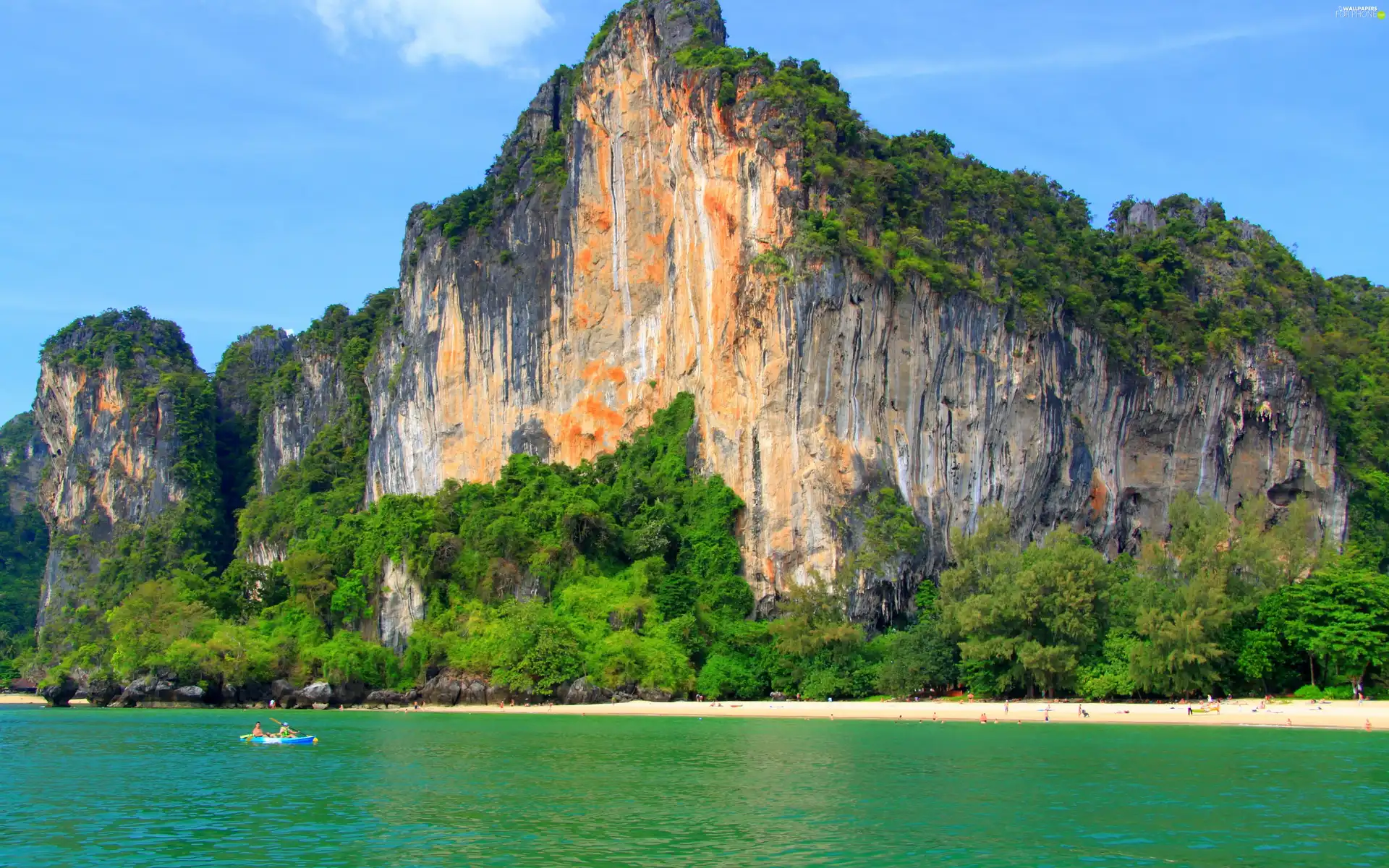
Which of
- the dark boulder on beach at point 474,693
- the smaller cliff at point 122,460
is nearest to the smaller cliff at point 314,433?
the smaller cliff at point 122,460

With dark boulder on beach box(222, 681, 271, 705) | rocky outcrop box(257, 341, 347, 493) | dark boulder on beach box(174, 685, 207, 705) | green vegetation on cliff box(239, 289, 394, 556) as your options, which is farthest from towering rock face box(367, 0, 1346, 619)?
dark boulder on beach box(174, 685, 207, 705)

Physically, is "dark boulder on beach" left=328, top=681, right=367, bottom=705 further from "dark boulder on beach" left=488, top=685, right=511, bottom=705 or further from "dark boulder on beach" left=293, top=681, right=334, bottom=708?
"dark boulder on beach" left=488, top=685, right=511, bottom=705

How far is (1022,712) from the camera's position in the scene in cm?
3909

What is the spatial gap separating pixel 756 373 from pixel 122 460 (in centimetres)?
5492

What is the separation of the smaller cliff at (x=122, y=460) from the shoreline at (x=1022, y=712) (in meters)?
39.8

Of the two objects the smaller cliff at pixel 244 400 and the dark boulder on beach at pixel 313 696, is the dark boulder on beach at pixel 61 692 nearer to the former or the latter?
the dark boulder on beach at pixel 313 696

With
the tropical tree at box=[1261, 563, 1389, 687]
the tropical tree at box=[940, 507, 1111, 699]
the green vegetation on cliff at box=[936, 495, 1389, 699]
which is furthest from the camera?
the tropical tree at box=[940, 507, 1111, 699]

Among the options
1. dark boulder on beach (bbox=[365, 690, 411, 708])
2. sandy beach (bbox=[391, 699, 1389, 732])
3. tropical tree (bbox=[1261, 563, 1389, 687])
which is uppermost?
tropical tree (bbox=[1261, 563, 1389, 687])

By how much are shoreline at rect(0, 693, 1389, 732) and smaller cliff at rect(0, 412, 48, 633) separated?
58.6 meters

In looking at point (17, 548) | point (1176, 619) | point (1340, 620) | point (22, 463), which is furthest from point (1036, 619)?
point (22, 463)

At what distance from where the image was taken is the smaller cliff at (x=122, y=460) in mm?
81812

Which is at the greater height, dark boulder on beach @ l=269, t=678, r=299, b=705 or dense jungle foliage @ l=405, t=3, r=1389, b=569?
dense jungle foliage @ l=405, t=3, r=1389, b=569

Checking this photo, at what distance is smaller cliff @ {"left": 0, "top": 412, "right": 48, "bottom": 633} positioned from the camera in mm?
93125

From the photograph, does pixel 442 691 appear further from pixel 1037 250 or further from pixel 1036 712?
pixel 1037 250
